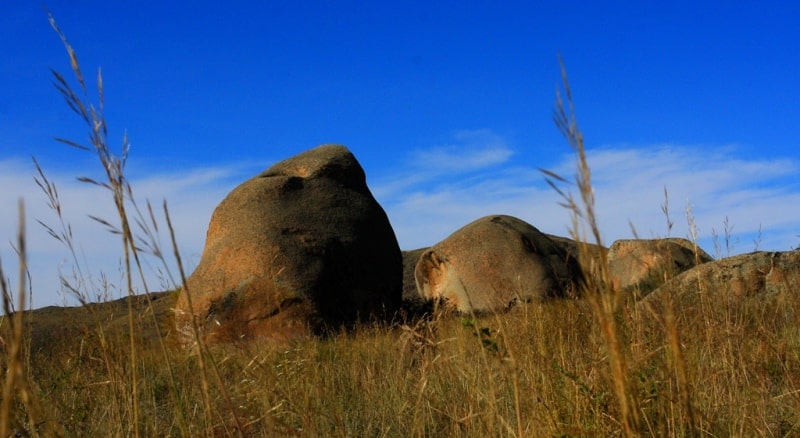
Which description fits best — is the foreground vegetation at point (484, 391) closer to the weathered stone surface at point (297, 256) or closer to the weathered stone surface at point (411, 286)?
the weathered stone surface at point (297, 256)

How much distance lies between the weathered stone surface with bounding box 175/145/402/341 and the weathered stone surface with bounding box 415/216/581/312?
5.06ft

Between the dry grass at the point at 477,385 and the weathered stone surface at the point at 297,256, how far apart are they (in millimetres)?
2465

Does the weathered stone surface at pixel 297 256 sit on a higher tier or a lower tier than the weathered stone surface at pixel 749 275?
higher

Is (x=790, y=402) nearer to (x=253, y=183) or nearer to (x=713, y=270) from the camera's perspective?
(x=713, y=270)

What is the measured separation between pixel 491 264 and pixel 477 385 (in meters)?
8.07

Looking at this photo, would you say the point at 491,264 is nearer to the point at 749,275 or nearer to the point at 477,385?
the point at 749,275

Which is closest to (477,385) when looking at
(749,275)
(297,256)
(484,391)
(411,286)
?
(484,391)

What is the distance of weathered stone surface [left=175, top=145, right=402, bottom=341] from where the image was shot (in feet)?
27.8

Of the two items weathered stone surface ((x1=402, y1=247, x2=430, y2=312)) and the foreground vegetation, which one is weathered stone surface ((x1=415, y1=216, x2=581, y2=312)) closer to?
weathered stone surface ((x1=402, y1=247, x2=430, y2=312))

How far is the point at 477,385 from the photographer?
10.1ft

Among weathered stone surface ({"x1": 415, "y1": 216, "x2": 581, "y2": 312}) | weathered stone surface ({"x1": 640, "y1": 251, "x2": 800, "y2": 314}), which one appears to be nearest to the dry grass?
weathered stone surface ({"x1": 640, "y1": 251, "x2": 800, "y2": 314})

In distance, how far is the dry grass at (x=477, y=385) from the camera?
1.47 meters

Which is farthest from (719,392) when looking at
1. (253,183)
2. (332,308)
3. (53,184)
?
(253,183)

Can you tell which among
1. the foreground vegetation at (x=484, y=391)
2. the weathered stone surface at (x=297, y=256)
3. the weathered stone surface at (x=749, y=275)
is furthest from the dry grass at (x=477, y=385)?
the weathered stone surface at (x=297, y=256)
